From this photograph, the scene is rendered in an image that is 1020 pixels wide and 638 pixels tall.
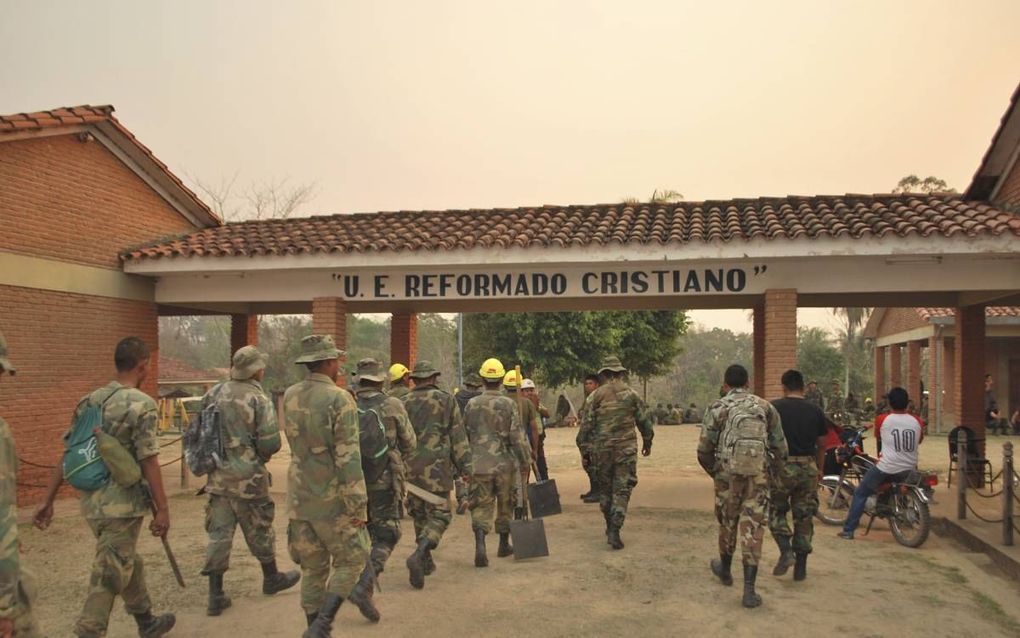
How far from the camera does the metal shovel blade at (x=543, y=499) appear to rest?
8.57 m

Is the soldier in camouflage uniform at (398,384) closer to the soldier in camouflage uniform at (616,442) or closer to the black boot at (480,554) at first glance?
the black boot at (480,554)

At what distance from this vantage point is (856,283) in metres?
10.5

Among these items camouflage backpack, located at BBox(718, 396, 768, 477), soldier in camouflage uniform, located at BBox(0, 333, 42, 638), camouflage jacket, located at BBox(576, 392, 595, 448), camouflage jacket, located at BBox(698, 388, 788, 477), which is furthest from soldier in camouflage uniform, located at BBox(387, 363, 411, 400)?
soldier in camouflage uniform, located at BBox(0, 333, 42, 638)

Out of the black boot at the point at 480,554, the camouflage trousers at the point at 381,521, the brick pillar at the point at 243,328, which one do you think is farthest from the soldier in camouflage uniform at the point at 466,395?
the brick pillar at the point at 243,328

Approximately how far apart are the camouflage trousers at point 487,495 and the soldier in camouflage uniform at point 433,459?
1.54 feet

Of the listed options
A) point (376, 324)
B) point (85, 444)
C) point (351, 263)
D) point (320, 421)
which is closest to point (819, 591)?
point (320, 421)

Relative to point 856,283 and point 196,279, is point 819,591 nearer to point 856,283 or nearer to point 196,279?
point 856,283

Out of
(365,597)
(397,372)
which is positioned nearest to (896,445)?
(397,372)

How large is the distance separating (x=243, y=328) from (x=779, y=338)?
10.7 meters

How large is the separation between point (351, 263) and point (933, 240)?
763 centimetres

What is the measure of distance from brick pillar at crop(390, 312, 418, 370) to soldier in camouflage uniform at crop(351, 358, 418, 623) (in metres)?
7.94

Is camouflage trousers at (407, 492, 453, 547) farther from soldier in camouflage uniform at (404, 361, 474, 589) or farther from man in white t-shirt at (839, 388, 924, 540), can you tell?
man in white t-shirt at (839, 388, 924, 540)

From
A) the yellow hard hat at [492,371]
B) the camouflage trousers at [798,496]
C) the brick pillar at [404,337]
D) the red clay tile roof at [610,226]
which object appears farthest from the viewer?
the brick pillar at [404,337]

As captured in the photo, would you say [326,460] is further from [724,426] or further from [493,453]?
[724,426]
